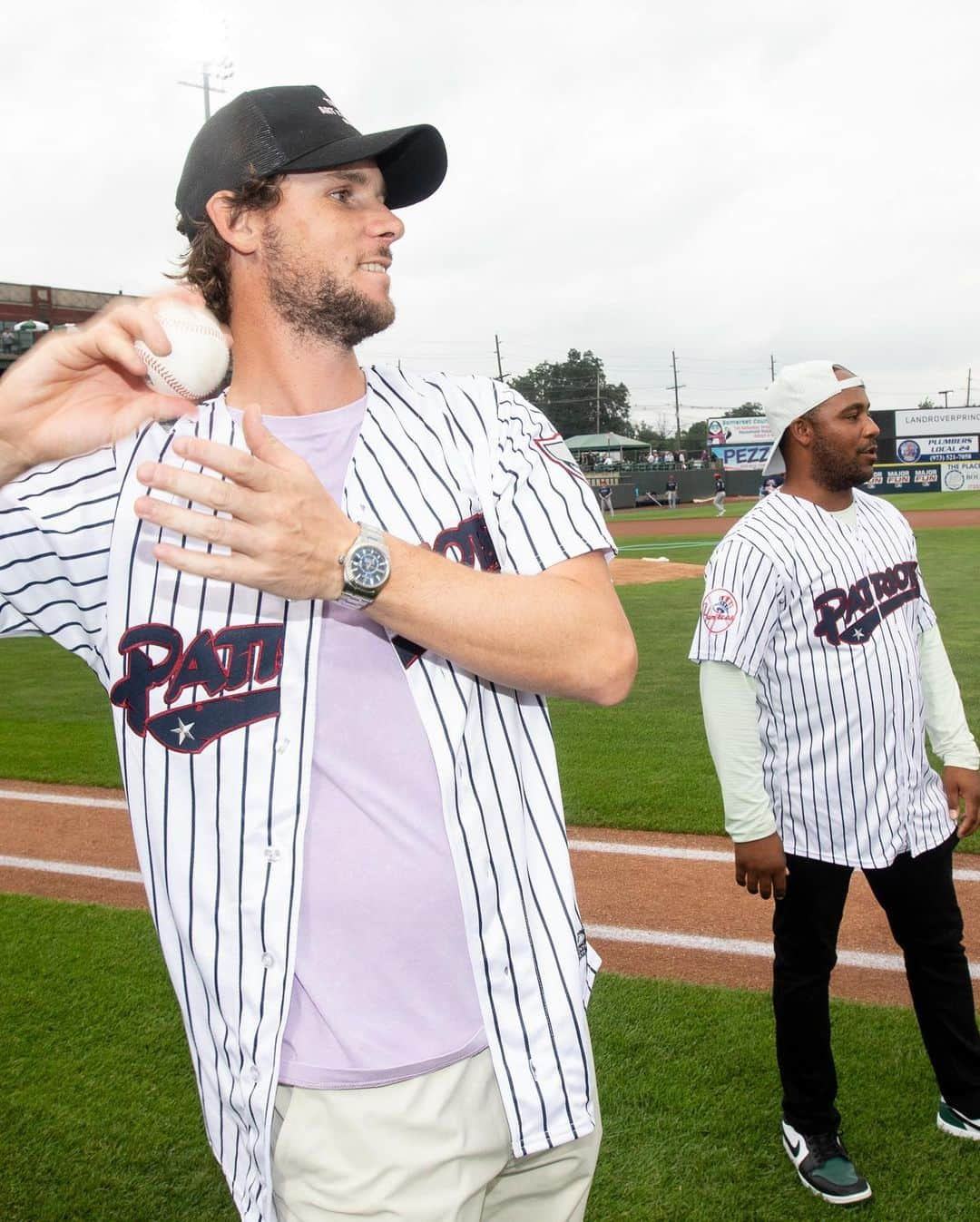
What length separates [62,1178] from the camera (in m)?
3.71

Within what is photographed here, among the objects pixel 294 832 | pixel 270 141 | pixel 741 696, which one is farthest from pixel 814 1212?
pixel 270 141

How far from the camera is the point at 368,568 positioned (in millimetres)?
1527

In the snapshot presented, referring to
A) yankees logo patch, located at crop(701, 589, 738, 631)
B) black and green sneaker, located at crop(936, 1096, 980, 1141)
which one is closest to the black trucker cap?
yankees logo patch, located at crop(701, 589, 738, 631)

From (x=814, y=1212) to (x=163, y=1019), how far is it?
2.75 metres

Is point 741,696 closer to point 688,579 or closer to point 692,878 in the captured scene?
point 692,878

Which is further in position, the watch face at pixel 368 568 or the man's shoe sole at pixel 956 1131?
the man's shoe sole at pixel 956 1131

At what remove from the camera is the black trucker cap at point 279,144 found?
196 cm

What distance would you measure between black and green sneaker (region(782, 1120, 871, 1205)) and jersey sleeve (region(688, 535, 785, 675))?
152 cm

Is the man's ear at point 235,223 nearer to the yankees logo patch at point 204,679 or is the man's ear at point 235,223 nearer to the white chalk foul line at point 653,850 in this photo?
the yankees logo patch at point 204,679

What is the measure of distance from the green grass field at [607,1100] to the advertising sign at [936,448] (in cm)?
4882

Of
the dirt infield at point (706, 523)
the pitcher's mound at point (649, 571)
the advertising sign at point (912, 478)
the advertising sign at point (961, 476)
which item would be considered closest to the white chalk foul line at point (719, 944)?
the pitcher's mound at point (649, 571)

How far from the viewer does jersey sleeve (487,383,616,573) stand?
179 centimetres

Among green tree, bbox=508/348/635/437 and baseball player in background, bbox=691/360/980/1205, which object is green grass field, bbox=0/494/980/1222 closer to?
baseball player in background, bbox=691/360/980/1205

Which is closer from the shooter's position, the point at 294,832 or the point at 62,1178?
the point at 294,832
